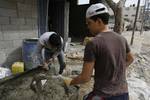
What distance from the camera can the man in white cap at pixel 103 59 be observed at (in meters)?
1.33

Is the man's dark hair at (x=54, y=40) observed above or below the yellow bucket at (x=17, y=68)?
above

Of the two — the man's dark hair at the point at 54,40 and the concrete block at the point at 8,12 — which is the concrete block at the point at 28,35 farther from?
the man's dark hair at the point at 54,40

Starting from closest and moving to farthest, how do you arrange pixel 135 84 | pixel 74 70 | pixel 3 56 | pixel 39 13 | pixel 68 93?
1. pixel 68 93
2. pixel 135 84
3. pixel 3 56
4. pixel 74 70
5. pixel 39 13

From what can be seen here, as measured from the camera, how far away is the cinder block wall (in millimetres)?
3728

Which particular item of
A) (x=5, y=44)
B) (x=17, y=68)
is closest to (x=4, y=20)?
(x=5, y=44)

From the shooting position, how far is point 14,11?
12.8 ft

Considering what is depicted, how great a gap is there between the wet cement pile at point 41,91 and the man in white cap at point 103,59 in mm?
719

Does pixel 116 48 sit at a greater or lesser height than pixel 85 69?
greater

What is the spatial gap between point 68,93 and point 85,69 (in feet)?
3.18

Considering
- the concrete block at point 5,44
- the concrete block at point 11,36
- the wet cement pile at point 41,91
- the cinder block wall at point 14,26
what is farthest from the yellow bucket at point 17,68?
the wet cement pile at point 41,91

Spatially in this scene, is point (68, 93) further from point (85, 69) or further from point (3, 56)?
point (3, 56)

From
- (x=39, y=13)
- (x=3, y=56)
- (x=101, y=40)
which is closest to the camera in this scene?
(x=101, y=40)

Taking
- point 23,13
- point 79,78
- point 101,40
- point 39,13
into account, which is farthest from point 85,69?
point 39,13

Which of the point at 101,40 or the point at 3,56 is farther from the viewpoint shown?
the point at 3,56
